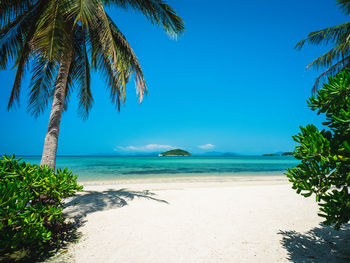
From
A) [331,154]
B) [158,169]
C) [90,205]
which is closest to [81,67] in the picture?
[90,205]

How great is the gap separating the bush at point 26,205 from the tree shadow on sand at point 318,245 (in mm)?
3834

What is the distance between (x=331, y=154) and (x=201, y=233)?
275 centimetres

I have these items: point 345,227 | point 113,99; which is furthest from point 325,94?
point 113,99

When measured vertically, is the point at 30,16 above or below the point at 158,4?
below

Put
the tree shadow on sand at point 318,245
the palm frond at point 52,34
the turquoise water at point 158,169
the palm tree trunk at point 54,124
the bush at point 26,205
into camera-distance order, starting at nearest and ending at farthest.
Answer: the bush at point 26,205, the tree shadow on sand at point 318,245, the palm frond at point 52,34, the palm tree trunk at point 54,124, the turquoise water at point 158,169

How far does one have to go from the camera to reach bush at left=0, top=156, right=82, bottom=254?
1.91 meters

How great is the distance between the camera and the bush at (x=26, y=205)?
1.91m

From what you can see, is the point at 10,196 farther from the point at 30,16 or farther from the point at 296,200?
the point at 296,200

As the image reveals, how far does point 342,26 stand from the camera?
25.5 feet

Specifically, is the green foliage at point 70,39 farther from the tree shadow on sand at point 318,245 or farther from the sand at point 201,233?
the tree shadow on sand at point 318,245

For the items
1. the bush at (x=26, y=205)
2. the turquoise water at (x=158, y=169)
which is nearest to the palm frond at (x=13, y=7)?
the bush at (x=26, y=205)

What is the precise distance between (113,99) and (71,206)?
3891mm

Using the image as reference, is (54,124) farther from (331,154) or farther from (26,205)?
(331,154)

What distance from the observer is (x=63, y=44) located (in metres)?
4.08
